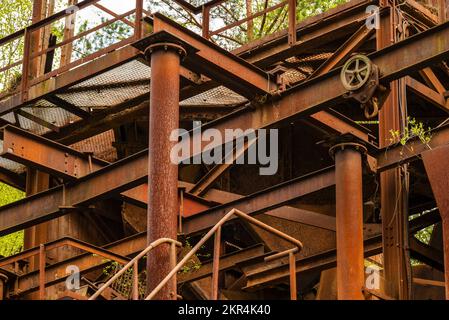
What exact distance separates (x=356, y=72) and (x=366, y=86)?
0.79ft

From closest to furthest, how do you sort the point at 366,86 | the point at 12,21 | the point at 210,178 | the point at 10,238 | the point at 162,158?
1. the point at 162,158
2. the point at 366,86
3. the point at 210,178
4. the point at 10,238
5. the point at 12,21

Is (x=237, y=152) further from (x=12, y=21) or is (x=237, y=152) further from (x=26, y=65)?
(x=12, y=21)

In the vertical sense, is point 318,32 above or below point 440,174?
above

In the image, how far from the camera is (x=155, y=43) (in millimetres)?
17109

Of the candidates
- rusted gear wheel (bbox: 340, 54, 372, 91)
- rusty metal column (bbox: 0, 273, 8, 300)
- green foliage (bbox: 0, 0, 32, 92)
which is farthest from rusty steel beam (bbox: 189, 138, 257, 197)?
green foliage (bbox: 0, 0, 32, 92)

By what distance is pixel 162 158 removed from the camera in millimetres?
16594

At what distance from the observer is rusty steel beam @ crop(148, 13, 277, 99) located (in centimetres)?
1733

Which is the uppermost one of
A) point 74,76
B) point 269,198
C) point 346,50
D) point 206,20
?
point 206,20

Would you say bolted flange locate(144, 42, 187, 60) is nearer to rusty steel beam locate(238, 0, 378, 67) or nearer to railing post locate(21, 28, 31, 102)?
rusty steel beam locate(238, 0, 378, 67)

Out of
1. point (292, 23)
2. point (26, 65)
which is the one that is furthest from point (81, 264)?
point (292, 23)

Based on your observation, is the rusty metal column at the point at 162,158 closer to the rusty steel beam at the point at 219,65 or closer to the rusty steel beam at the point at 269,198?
the rusty steel beam at the point at 219,65

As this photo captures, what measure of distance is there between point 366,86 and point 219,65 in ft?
7.00

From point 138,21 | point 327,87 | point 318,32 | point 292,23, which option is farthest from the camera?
point 318,32

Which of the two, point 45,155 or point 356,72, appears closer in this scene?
point 356,72
